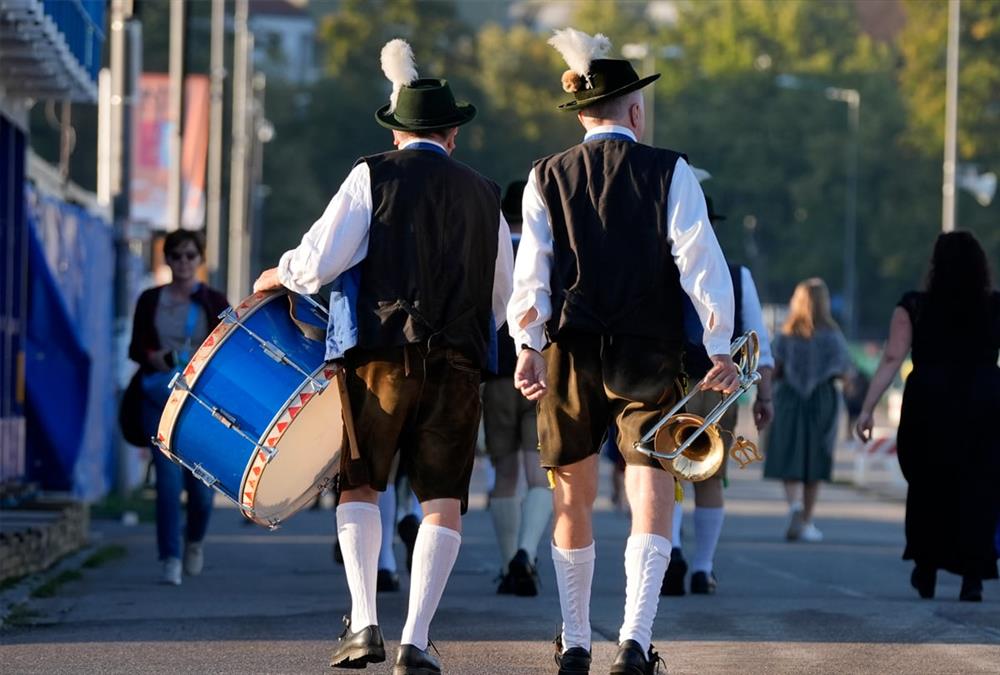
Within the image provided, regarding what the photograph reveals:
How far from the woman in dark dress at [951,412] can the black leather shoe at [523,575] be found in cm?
174

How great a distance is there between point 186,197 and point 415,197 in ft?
74.2

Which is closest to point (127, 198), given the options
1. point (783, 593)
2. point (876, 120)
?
point (783, 593)

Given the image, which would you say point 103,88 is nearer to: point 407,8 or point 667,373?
point 667,373

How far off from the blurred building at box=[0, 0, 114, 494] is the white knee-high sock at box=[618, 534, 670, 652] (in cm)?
818

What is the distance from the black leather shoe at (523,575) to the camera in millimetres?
11633

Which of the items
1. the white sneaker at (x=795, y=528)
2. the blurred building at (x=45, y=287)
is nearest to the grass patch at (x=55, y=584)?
the blurred building at (x=45, y=287)

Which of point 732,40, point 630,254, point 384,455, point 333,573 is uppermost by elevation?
point 732,40

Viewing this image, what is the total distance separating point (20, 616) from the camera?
34.0ft

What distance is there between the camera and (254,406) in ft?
27.3

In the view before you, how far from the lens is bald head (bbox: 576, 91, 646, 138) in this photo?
7.95 meters

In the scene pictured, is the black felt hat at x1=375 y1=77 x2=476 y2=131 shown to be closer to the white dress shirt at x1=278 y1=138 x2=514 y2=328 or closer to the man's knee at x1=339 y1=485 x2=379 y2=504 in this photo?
the white dress shirt at x1=278 y1=138 x2=514 y2=328

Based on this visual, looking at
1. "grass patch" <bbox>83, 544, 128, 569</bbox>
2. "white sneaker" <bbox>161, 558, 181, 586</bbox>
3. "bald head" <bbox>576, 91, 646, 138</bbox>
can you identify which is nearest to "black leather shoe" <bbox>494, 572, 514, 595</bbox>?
"white sneaker" <bbox>161, 558, 181, 586</bbox>

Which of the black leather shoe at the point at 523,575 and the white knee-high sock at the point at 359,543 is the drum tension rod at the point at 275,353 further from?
the black leather shoe at the point at 523,575

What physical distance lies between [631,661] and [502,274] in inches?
59.4
